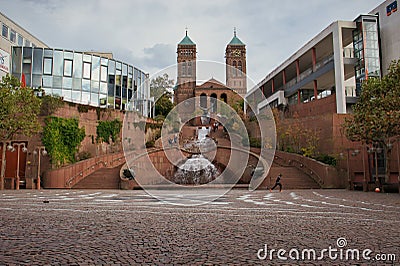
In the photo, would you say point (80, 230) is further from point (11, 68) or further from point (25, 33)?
point (25, 33)

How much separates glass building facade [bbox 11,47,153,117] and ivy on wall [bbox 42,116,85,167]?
765 centimetres

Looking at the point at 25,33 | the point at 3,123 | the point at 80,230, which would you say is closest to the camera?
the point at 80,230

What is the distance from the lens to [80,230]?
7.84m

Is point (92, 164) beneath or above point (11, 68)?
→ beneath

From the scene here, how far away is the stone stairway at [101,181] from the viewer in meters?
27.6

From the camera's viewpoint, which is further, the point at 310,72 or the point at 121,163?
the point at 310,72

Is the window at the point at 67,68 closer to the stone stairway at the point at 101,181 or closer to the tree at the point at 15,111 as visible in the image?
the tree at the point at 15,111

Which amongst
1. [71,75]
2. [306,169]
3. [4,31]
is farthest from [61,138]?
[4,31]

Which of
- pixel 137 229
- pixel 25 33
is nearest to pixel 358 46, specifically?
pixel 137 229

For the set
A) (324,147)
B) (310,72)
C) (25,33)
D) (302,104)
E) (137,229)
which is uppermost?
(25,33)

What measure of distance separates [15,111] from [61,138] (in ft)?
22.7

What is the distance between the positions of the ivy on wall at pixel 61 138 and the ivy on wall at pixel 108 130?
2673mm

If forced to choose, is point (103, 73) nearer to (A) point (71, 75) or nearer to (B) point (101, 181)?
(A) point (71, 75)

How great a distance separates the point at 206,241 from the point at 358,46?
35.0 meters
